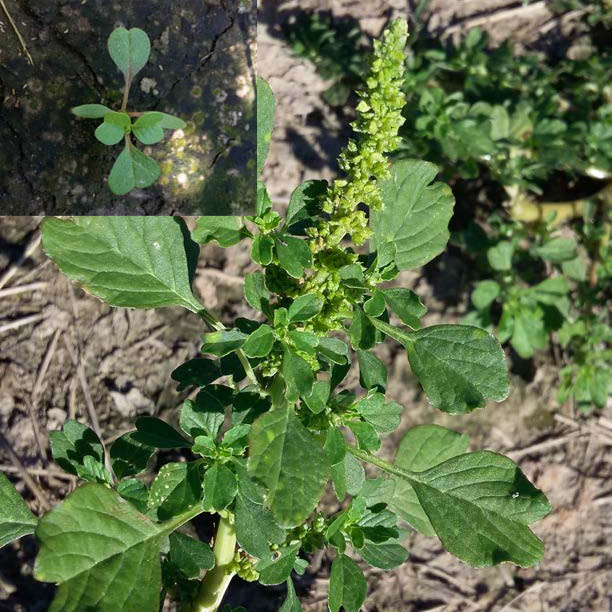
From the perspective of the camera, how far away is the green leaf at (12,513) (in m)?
1.48

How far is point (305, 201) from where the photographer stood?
1440 millimetres

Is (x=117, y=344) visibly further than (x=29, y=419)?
Yes

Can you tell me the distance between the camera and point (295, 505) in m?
1.16

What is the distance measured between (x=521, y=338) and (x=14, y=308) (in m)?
1.66

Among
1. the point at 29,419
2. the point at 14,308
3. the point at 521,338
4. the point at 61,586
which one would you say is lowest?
the point at 521,338

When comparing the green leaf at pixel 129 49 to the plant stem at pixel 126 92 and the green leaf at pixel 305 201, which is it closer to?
the plant stem at pixel 126 92

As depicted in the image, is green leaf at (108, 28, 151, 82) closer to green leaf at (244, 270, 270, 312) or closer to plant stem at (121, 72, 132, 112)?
plant stem at (121, 72, 132, 112)

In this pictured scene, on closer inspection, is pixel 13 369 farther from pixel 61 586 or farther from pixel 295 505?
pixel 295 505

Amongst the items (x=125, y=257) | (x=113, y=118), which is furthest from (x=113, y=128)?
(x=125, y=257)

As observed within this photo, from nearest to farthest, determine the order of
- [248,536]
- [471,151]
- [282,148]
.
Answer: [248,536] < [471,151] < [282,148]

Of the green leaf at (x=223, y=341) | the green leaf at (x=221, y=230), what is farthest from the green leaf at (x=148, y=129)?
the green leaf at (x=223, y=341)

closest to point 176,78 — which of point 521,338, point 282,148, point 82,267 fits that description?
point 282,148

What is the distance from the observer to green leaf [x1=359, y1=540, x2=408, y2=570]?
150 cm

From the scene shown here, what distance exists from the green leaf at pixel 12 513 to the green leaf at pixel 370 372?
0.71 meters
